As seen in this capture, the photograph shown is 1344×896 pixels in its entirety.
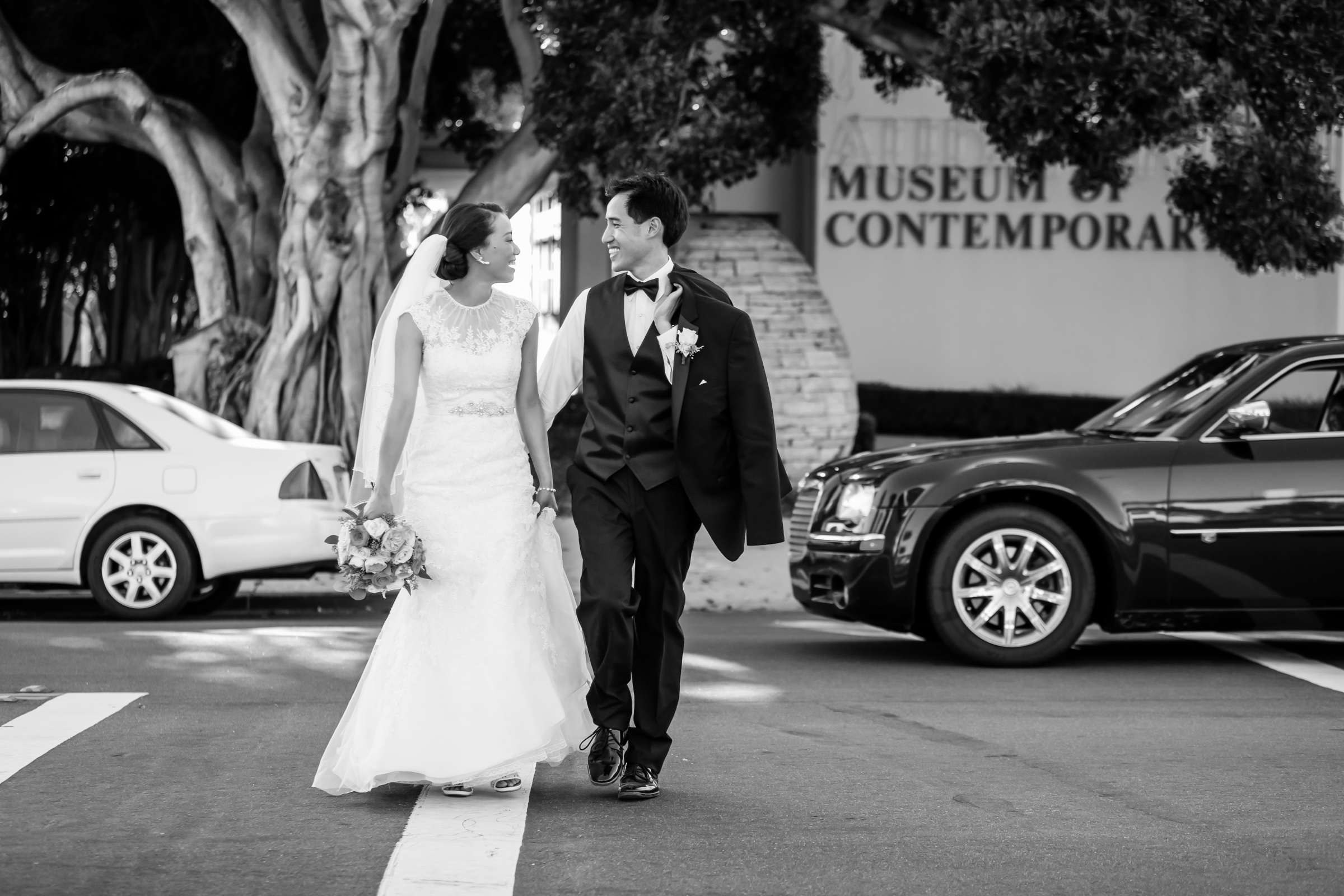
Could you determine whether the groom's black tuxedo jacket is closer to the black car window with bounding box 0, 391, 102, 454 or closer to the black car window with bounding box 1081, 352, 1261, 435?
the black car window with bounding box 1081, 352, 1261, 435

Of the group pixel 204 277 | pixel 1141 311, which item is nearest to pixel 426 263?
pixel 204 277

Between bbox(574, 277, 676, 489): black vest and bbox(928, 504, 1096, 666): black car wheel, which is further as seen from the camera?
bbox(928, 504, 1096, 666): black car wheel

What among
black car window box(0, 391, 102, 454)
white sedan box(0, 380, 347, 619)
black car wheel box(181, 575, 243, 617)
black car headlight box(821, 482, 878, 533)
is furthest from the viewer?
black car wheel box(181, 575, 243, 617)

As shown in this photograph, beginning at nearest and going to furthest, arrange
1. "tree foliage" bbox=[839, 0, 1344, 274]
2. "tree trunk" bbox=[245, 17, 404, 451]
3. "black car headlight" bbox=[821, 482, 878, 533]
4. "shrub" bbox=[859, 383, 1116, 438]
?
"black car headlight" bbox=[821, 482, 878, 533] < "tree foliage" bbox=[839, 0, 1344, 274] < "tree trunk" bbox=[245, 17, 404, 451] < "shrub" bbox=[859, 383, 1116, 438]

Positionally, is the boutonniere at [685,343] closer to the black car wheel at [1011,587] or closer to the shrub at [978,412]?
the black car wheel at [1011,587]

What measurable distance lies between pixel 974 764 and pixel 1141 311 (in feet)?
56.0

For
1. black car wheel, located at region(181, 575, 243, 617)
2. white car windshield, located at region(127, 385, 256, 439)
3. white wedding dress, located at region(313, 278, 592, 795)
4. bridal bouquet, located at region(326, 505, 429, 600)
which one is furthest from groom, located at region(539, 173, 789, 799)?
black car wheel, located at region(181, 575, 243, 617)

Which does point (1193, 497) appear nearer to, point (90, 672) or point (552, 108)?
point (90, 672)

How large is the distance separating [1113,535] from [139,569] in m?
5.37

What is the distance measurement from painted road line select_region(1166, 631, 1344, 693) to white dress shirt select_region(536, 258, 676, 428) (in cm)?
387

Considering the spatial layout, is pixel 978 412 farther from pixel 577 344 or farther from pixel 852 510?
pixel 577 344

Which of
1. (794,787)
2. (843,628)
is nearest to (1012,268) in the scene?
(843,628)

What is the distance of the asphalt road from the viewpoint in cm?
481

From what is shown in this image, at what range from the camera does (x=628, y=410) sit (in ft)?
18.5
